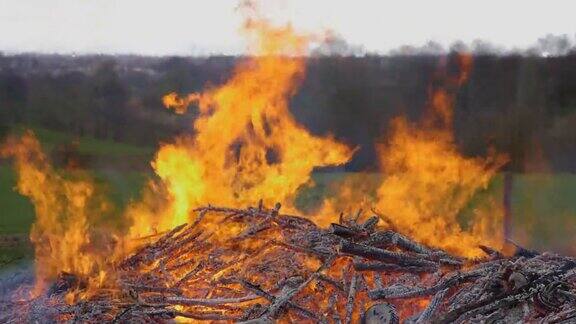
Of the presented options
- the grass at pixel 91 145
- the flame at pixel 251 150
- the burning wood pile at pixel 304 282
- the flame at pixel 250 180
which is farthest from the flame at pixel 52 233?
the grass at pixel 91 145

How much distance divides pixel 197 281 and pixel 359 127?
31.2 feet

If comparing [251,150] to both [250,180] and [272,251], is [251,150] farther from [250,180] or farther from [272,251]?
[272,251]

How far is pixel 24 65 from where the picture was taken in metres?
13.2

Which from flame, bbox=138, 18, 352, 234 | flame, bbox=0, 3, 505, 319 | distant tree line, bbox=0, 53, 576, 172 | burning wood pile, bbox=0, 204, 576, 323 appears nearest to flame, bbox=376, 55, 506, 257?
flame, bbox=0, 3, 505, 319

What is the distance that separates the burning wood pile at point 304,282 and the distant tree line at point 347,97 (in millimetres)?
6099

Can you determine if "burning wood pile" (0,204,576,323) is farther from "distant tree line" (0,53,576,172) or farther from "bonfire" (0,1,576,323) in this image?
"distant tree line" (0,53,576,172)

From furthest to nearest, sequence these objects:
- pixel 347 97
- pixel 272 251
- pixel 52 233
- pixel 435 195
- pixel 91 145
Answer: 1. pixel 347 97
2. pixel 91 145
3. pixel 435 195
4. pixel 52 233
5. pixel 272 251

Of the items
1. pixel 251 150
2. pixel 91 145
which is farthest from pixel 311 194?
pixel 91 145

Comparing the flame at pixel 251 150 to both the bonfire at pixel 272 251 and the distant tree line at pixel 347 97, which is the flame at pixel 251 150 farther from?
the distant tree line at pixel 347 97

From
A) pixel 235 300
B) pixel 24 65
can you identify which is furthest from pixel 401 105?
pixel 235 300

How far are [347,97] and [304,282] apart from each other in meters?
10.1

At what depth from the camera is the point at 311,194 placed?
12000mm

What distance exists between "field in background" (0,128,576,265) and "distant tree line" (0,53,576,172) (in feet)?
0.98

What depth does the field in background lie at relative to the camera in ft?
33.2
